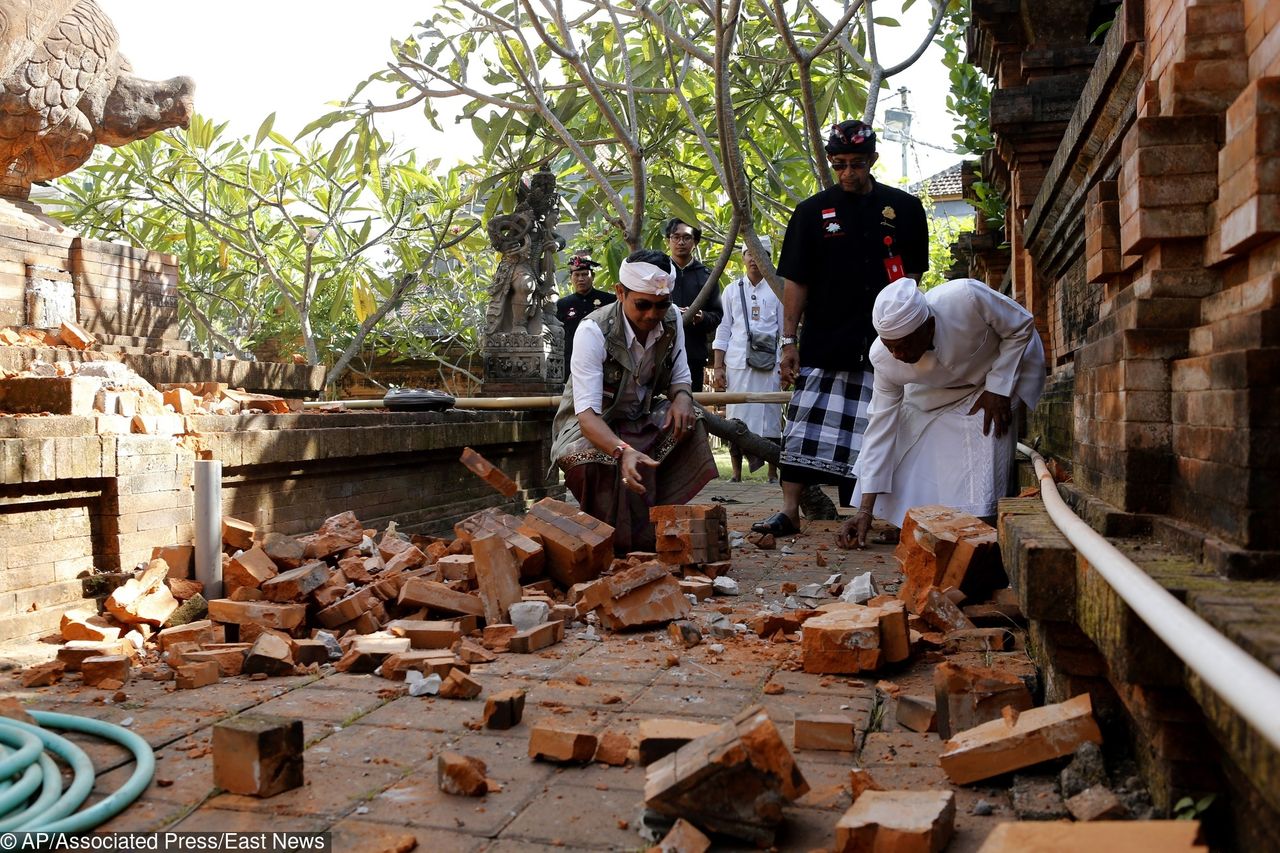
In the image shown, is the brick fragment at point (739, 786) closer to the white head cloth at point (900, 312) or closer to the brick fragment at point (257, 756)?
the brick fragment at point (257, 756)

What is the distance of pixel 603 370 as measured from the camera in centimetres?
522

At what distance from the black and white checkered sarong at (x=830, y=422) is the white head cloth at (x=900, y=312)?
48.0 inches

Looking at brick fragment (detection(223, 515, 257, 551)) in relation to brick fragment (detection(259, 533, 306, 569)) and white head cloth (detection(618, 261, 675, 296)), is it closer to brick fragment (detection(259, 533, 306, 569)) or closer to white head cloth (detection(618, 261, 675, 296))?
brick fragment (detection(259, 533, 306, 569))

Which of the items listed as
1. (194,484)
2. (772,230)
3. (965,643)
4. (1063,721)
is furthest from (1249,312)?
(772,230)

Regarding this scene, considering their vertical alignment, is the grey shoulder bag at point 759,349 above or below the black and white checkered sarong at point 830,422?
above

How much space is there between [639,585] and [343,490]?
2409mm

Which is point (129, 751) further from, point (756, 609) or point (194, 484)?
point (756, 609)

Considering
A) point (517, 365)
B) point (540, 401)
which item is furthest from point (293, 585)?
point (517, 365)

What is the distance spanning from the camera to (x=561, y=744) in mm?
2271

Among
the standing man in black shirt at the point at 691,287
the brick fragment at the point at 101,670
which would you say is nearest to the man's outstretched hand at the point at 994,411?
the brick fragment at the point at 101,670

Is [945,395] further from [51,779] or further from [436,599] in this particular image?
[51,779]

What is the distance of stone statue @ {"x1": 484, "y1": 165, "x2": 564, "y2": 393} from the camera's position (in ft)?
29.0

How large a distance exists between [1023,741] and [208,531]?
309 centimetres

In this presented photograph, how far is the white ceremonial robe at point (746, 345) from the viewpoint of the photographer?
8.73m
